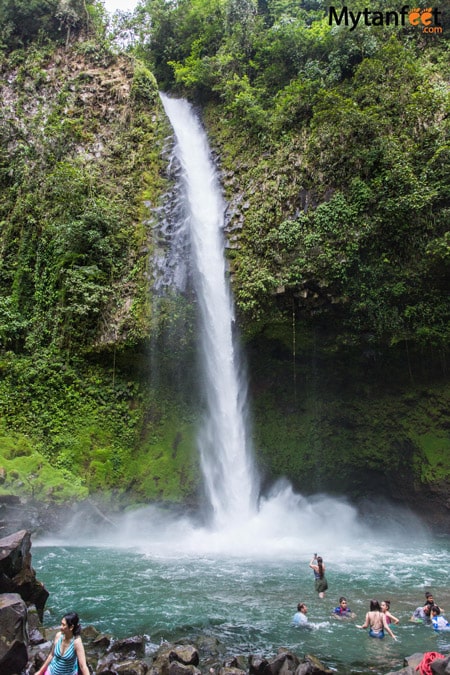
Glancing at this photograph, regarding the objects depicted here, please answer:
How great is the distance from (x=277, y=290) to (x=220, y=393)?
391 centimetres

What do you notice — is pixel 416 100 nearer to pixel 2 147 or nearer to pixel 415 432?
pixel 415 432

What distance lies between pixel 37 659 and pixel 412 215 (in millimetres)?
13616

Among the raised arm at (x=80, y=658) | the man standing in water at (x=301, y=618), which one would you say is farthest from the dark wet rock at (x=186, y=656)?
the man standing in water at (x=301, y=618)

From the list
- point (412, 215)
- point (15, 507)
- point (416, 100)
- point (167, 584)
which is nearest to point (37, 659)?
point (167, 584)

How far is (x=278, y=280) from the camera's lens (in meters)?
14.4

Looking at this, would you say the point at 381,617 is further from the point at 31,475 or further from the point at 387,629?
the point at 31,475

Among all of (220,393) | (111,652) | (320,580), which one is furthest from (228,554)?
(111,652)

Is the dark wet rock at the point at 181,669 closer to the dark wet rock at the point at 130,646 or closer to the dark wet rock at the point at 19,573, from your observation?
the dark wet rock at the point at 130,646

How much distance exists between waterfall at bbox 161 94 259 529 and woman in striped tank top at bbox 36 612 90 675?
10045mm

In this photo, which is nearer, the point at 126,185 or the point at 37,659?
the point at 37,659

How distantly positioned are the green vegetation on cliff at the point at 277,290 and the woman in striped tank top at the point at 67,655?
909cm

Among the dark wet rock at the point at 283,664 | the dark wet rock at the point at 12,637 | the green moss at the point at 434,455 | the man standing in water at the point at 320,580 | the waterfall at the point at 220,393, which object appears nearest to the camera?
the dark wet rock at the point at 12,637

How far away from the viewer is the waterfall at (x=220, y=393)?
14.6 metres

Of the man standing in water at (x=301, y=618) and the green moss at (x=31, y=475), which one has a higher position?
the green moss at (x=31, y=475)
